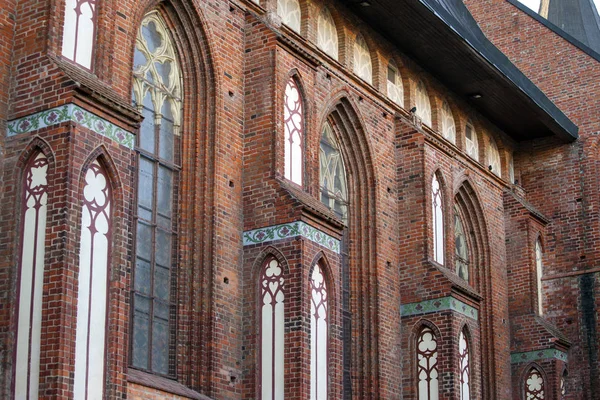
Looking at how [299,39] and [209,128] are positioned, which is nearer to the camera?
[209,128]

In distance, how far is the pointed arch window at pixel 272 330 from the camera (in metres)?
14.4

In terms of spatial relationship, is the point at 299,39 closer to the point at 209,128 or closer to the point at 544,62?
the point at 209,128

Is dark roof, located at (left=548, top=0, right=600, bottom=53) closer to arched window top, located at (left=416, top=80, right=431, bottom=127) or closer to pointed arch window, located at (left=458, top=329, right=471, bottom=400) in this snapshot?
arched window top, located at (left=416, top=80, right=431, bottom=127)

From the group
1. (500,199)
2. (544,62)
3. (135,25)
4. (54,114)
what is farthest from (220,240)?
(544,62)

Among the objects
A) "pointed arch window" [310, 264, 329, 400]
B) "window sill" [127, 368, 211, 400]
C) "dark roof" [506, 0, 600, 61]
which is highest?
"dark roof" [506, 0, 600, 61]

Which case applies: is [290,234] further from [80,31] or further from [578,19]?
[578,19]

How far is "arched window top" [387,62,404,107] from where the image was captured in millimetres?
20591

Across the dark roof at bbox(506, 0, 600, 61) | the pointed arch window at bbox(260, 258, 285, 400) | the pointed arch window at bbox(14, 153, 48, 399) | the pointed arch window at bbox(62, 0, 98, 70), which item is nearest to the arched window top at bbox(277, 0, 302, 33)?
the pointed arch window at bbox(260, 258, 285, 400)

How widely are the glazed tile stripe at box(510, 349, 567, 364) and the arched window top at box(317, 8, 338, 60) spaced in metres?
7.37

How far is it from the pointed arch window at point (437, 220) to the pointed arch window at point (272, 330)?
5711 mm

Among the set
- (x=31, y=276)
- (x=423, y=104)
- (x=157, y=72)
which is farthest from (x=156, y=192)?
(x=423, y=104)

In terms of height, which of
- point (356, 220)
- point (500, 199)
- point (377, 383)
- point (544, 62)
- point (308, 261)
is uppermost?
point (544, 62)

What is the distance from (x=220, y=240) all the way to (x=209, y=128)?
1.50m

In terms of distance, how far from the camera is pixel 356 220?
1903 centimetres
